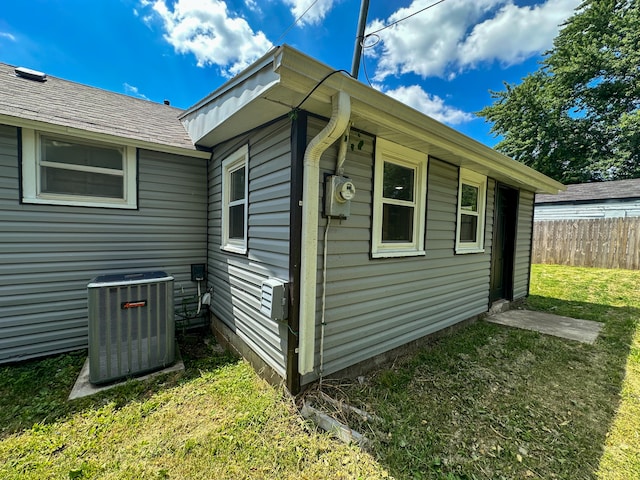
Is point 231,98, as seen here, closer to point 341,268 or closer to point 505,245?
point 341,268

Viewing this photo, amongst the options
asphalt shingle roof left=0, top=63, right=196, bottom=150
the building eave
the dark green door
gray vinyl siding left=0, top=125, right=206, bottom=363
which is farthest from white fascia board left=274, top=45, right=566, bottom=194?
gray vinyl siding left=0, top=125, right=206, bottom=363

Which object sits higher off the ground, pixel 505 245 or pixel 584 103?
pixel 584 103

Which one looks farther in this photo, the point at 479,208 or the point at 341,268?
the point at 479,208

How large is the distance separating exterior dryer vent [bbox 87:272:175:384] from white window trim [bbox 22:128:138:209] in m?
1.10

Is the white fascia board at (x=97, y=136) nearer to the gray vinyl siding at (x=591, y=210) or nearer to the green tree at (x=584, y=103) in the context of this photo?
the gray vinyl siding at (x=591, y=210)

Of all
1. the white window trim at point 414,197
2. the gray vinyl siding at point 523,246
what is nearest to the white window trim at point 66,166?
the white window trim at point 414,197

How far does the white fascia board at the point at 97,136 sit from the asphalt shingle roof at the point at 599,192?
47.8 ft

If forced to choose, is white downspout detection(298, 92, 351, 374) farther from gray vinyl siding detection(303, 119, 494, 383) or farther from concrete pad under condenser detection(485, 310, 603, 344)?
concrete pad under condenser detection(485, 310, 603, 344)

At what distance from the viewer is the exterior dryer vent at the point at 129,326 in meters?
2.63

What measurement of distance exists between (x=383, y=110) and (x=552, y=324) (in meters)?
5.00

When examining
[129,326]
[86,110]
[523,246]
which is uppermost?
[86,110]

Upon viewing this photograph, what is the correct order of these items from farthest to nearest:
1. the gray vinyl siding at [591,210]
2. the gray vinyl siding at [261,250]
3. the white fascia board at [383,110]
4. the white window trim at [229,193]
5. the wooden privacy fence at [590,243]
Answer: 1. the gray vinyl siding at [591,210]
2. the wooden privacy fence at [590,243]
3. the white window trim at [229,193]
4. the gray vinyl siding at [261,250]
5. the white fascia board at [383,110]

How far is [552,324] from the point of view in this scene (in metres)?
4.68

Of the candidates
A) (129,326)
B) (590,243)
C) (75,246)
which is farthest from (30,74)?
(590,243)
